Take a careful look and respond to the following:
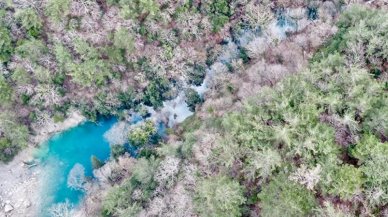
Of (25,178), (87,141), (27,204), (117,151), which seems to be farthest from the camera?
(87,141)

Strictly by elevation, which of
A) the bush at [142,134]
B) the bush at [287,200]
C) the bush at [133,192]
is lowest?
the bush at [133,192]

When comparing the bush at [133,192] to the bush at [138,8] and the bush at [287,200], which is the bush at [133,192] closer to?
the bush at [287,200]

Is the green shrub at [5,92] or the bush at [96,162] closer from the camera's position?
the green shrub at [5,92]

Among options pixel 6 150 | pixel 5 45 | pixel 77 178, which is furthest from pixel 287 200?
pixel 5 45

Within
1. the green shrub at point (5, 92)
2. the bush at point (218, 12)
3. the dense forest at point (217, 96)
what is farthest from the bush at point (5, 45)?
the bush at point (218, 12)

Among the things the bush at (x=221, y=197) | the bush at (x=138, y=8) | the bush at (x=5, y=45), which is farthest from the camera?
the bush at (x=5, y=45)

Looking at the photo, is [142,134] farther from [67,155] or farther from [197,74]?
[67,155]

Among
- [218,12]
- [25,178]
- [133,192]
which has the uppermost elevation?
[218,12]
